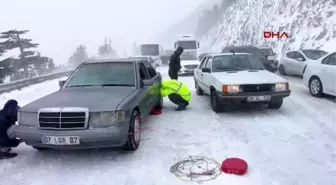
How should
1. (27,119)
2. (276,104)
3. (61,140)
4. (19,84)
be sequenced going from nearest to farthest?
(61,140) → (27,119) → (276,104) → (19,84)

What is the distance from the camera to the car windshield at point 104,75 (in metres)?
5.72

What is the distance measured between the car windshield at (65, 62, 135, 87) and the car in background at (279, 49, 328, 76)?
33.3 feet

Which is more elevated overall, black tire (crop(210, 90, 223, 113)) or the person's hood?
the person's hood

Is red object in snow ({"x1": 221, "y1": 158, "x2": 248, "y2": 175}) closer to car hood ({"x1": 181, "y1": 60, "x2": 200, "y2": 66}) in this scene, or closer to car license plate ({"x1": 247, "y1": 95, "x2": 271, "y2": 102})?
car license plate ({"x1": 247, "y1": 95, "x2": 271, "y2": 102})

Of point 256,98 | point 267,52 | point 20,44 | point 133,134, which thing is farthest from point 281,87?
point 20,44

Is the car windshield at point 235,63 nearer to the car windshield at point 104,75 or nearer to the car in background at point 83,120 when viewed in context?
the car windshield at point 104,75

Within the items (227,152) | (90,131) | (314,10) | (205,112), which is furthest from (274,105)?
(314,10)

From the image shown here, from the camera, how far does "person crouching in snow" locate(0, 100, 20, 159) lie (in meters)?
4.88

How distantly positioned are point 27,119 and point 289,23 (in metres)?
38.3

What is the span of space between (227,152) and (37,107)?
3.15m

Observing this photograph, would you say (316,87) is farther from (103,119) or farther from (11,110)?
(11,110)

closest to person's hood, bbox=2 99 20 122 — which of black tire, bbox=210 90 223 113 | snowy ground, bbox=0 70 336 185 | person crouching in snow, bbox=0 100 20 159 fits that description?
person crouching in snow, bbox=0 100 20 159

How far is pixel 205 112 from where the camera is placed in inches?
301

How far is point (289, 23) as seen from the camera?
37.2 m
